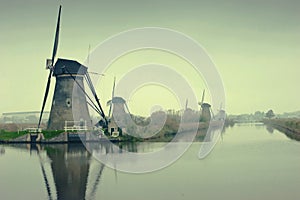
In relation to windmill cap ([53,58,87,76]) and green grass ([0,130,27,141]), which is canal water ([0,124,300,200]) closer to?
windmill cap ([53,58,87,76])

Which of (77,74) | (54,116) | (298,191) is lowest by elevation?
(298,191)

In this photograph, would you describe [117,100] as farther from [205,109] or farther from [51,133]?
[205,109]

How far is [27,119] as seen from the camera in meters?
95.7

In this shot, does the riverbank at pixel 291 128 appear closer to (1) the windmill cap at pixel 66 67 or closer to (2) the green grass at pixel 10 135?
(1) the windmill cap at pixel 66 67

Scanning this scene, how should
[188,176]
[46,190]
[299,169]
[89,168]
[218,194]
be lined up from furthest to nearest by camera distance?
[89,168] < [299,169] < [188,176] < [46,190] < [218,194]

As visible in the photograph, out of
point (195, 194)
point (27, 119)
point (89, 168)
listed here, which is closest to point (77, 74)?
point (89, 168)

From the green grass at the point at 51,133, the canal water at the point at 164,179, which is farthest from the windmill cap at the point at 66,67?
the canal water at the point at 164,179

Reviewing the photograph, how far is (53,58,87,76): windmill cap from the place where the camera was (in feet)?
97.9

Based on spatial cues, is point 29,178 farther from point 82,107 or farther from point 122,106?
point 122,106

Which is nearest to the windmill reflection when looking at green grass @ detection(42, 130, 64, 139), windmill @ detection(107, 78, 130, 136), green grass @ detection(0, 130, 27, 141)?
green grass @ detection(42, 130, 64, 139)

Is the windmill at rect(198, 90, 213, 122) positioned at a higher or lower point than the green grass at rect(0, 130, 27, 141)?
higher

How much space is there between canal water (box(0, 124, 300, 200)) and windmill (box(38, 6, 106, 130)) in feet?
34.2

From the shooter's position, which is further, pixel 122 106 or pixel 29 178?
pixel 122 106

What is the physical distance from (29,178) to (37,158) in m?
6.43
